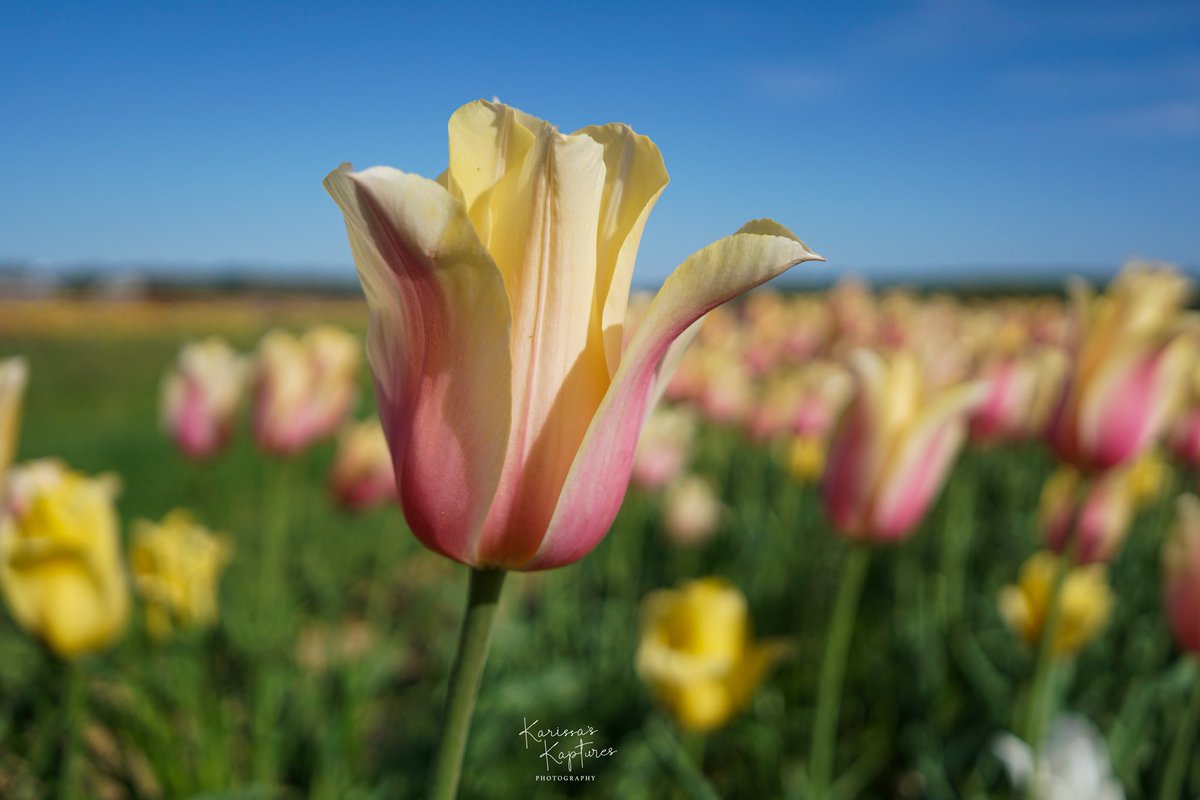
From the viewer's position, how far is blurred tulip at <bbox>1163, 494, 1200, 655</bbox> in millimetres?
1540

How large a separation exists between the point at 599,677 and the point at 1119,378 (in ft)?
5.12

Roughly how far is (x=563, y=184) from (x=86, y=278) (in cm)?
4102

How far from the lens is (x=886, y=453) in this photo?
1.51 metres

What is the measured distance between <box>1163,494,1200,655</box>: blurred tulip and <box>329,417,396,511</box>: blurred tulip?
6.89 ft

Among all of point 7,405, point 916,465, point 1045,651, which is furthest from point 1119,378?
point 7,405

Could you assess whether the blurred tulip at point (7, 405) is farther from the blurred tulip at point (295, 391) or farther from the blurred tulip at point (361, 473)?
the blurred tulip at point (361, 473)

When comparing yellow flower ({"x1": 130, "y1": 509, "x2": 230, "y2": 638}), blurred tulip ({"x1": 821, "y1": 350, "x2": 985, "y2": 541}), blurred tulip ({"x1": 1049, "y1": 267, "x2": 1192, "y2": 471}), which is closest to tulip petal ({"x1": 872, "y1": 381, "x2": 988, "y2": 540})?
blurred tulip ({"x1": 821, "y1": 350, "x2": 985, "y2": 541})

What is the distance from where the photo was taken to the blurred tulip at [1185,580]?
1.54 m

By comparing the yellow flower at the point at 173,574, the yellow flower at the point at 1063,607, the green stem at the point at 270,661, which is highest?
the yellow flower at the point at 173,574

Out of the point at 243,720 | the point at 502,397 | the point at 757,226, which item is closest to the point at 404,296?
the point at 502,397

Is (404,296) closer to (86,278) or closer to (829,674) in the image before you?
(829,674)

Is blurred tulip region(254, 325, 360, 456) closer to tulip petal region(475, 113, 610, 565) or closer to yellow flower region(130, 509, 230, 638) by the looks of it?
yellow flower region(130, 509, 230, 638)

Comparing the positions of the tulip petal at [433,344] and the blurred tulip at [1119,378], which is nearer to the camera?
the tulip petal at [433,344]

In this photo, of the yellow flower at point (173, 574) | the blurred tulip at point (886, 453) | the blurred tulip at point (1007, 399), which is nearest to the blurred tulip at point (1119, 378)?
the blurred tulip at point (886, 453)
